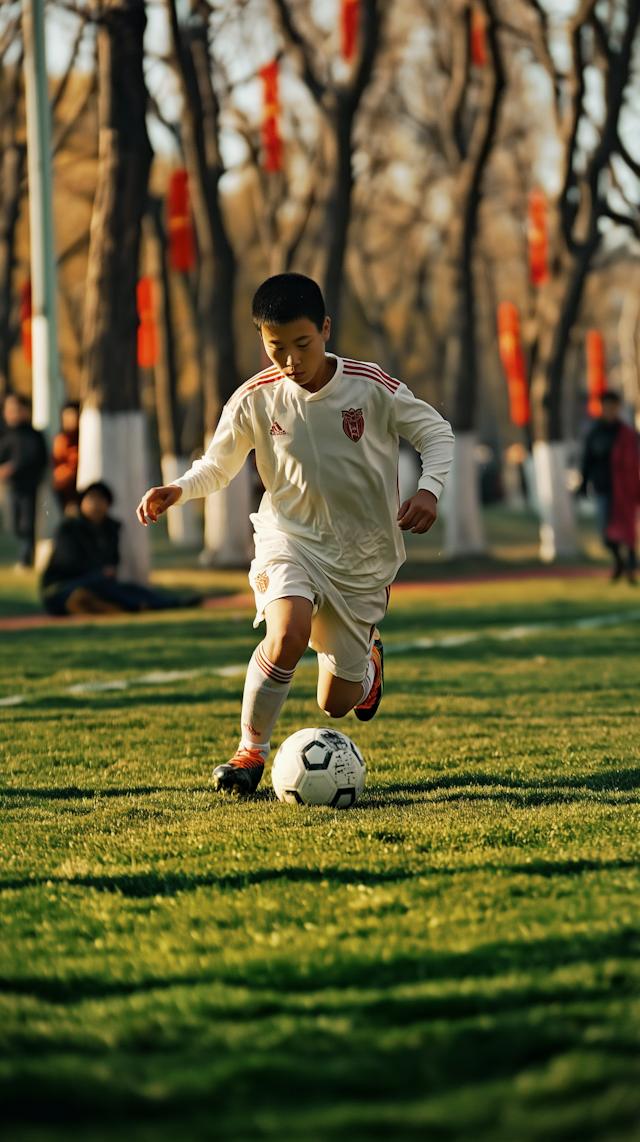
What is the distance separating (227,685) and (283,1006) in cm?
652

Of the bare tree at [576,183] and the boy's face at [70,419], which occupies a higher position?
the bare tree at [576,183]

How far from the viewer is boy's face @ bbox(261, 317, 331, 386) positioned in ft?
17.3

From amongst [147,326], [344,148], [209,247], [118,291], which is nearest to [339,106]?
[344,148]

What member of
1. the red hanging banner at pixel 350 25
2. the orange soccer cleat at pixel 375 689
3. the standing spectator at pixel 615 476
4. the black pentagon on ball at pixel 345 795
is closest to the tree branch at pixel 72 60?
the red hanging banner at pixel 350 25

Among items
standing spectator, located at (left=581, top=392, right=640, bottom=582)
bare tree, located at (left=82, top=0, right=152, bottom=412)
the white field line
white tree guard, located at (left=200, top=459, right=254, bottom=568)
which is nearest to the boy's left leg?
the white field line

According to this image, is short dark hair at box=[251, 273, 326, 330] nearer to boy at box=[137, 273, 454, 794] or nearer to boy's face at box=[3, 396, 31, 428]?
boy at box=[137, 273, 454, 794]

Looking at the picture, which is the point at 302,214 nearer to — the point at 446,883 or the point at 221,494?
the point at 221,494

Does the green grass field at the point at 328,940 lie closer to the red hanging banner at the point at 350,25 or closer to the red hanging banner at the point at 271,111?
the red hanging banner at the point at 350,25

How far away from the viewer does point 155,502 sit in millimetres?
5484

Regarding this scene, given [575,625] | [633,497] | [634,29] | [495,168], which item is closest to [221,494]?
[633,497]

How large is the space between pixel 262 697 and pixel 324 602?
45 centimetres

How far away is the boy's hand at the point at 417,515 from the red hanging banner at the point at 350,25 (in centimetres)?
1572

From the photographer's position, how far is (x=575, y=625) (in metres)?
13.6

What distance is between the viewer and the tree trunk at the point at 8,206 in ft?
92.6
